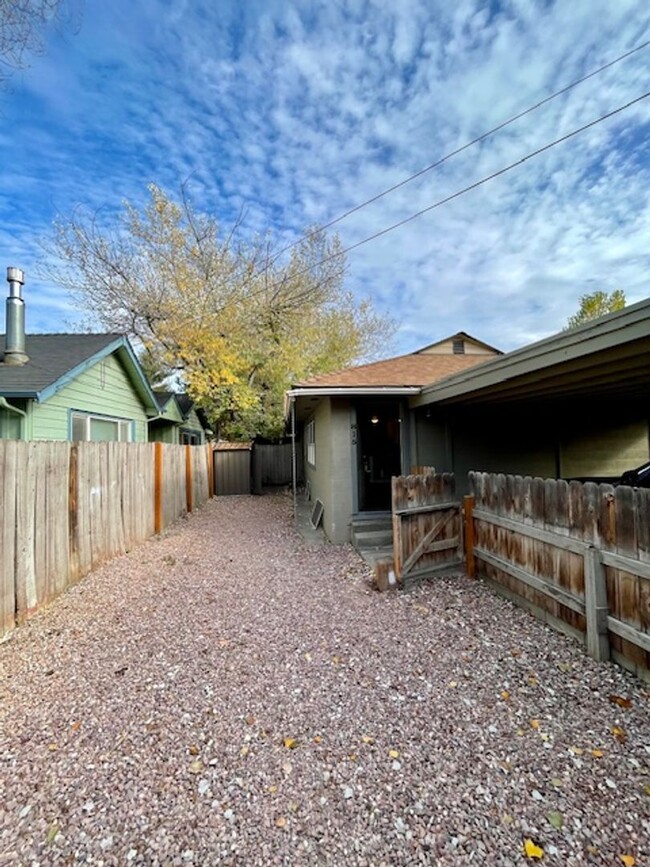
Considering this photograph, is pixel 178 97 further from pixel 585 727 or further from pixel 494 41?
pixel 585 727

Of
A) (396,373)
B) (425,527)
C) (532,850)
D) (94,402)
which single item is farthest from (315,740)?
(94,402)

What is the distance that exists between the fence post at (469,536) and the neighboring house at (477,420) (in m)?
1.47

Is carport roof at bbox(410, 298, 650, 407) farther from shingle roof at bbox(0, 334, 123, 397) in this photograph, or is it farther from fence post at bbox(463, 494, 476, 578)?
shingle roof at bbox(0, 334, 123, 397)

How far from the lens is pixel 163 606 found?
4.54 m

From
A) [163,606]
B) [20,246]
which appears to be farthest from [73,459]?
[20,246]

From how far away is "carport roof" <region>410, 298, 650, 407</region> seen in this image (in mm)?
3131

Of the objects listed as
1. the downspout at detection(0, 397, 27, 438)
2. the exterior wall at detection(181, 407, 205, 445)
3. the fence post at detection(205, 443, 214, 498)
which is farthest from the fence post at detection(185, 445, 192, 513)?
the exterior wall at detection(181, 407, 205, 445)

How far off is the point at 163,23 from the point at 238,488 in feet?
40.1

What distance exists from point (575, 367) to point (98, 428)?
9.02m

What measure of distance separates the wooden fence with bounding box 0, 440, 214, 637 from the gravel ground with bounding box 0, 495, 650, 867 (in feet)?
1.38

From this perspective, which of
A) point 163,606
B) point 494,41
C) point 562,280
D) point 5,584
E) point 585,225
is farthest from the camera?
point 562,280

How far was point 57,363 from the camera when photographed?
7773mm

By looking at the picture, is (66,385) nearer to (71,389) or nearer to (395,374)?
(71,389)

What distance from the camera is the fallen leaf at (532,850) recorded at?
170cm
